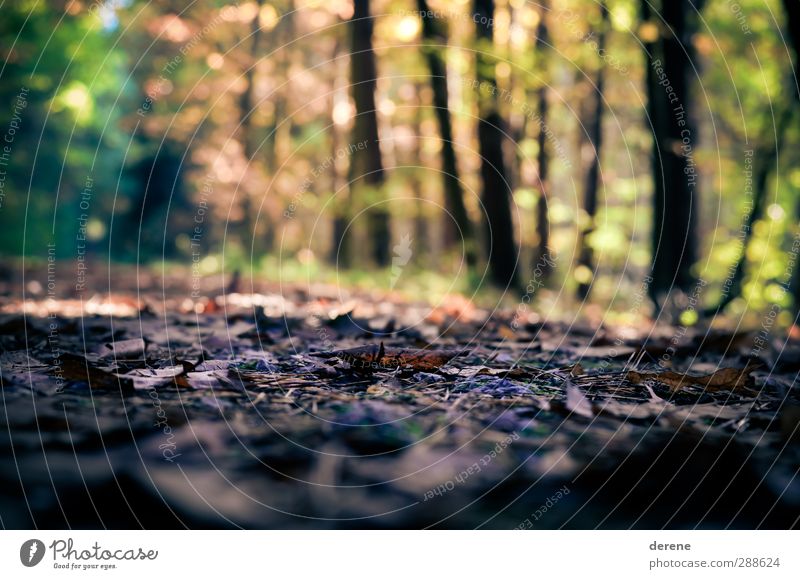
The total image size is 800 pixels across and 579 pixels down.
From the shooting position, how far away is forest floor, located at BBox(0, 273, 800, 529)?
1528 mm

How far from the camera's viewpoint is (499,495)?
1.57 m

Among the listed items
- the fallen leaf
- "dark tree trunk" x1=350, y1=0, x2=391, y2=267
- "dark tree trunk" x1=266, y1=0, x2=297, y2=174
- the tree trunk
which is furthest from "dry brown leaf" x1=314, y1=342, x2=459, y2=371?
"dark tree trunk" x1=266, y1=0, x2=297, y2=174

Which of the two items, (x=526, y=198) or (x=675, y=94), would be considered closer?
(x=675, y=94)

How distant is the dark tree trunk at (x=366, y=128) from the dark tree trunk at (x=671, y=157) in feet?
17.1

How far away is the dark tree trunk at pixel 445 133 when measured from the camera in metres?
8.30

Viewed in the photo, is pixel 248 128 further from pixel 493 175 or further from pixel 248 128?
pixel 493 175

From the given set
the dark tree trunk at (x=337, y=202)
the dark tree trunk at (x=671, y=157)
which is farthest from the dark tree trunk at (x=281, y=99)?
the dark tree trunk at (x=671, y=157)

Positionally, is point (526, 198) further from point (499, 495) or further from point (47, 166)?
point (47, 166)

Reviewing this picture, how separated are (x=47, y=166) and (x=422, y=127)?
44.6 feet

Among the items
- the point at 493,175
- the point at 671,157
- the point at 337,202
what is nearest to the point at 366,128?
the point at 337,202

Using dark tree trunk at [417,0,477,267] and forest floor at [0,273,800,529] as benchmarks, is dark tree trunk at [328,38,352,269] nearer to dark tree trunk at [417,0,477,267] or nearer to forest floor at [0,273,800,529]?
dark tree trunk at [417,0,477,267]

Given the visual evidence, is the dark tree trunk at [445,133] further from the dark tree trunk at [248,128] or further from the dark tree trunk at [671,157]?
the dark tree trunk at [248,128]

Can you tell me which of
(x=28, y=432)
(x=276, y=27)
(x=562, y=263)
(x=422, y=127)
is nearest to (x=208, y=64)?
(x=276, y=27)

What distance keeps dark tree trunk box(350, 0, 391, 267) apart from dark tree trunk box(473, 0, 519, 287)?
288 centimetres
